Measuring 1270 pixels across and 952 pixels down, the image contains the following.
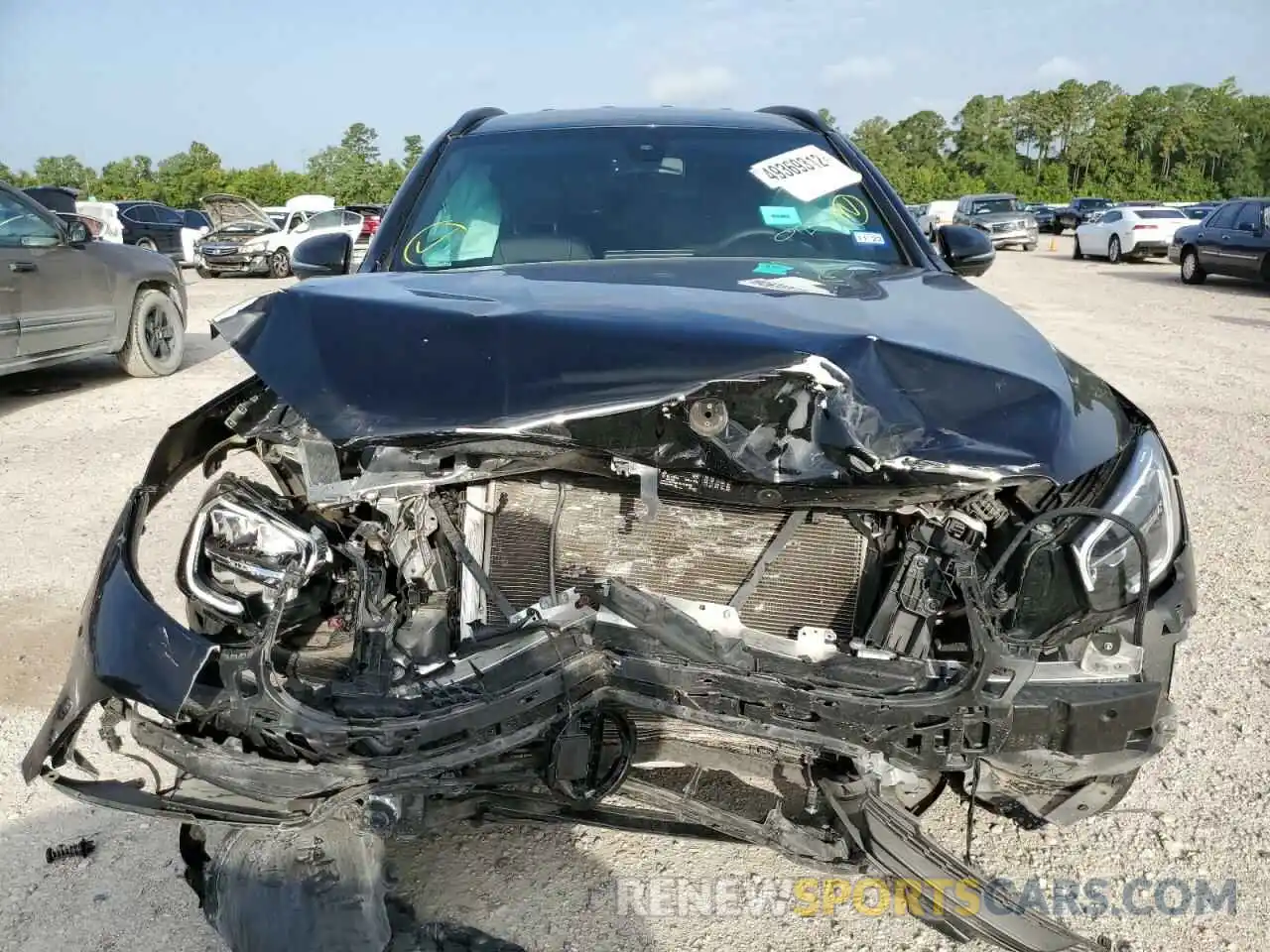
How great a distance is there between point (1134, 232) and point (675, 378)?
24263 mm

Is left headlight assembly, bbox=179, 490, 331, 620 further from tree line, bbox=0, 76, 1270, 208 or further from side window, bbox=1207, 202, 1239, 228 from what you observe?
tree line, bbox=0, 76, 1270, 208

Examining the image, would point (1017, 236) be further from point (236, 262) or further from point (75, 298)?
point (75, 298)

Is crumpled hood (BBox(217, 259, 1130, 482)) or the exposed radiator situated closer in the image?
crumpled hood (BBox(217, 259, 1130, 482))

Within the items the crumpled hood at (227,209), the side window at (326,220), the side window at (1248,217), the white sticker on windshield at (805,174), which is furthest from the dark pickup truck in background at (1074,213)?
the white sticker on windshield at (805,174)

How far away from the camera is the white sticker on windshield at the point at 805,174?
338cm

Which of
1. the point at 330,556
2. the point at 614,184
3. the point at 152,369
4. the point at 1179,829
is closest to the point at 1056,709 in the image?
the point at 1179,829

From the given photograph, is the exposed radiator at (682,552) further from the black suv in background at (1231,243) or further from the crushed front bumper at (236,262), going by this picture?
the crushed front bumper at (236,262)

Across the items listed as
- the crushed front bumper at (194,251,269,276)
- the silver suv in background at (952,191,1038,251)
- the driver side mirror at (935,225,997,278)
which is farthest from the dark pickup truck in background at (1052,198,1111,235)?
the driver side mirror at (935,225,997,278)

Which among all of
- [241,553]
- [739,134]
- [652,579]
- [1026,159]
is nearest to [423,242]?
[739,134]

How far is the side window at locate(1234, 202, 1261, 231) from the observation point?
1579cm

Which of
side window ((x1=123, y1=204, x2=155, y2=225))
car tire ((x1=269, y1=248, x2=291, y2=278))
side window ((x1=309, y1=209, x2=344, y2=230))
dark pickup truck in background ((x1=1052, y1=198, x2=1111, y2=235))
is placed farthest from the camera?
dark pickup truck in background ((x1=1052, y1=198, x2=1111, y2=235))

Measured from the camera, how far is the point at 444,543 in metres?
2.37

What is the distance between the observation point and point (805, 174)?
11.2ft

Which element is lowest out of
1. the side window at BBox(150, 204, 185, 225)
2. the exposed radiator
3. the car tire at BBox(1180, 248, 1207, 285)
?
the car tire at BBox(1180, 248, 1207, 285)
